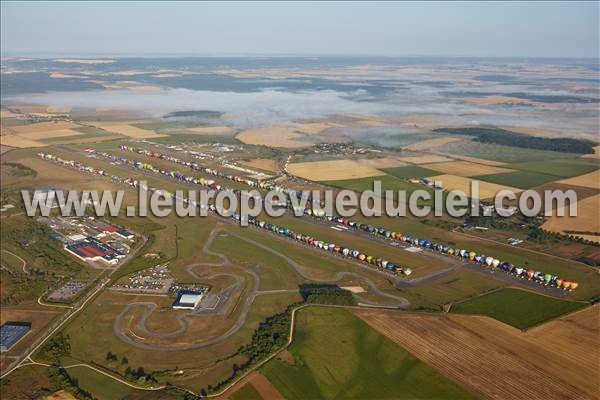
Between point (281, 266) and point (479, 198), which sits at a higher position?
point (479, 198)

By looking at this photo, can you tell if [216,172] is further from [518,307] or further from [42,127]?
[42,127]

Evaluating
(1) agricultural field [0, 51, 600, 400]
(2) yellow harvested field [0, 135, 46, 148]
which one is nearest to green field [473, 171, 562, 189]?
(1) agricultural field [0, 51, 600, 400]

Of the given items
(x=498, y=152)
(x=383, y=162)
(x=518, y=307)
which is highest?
(x=498, y=152)

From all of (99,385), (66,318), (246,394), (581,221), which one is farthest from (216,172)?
(246,394)

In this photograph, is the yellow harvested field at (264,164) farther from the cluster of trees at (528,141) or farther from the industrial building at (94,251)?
the cluster of trees at (528,141)

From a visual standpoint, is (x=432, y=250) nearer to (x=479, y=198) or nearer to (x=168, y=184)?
(x=479, y=198)

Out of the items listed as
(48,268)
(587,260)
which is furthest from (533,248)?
(48,268)
